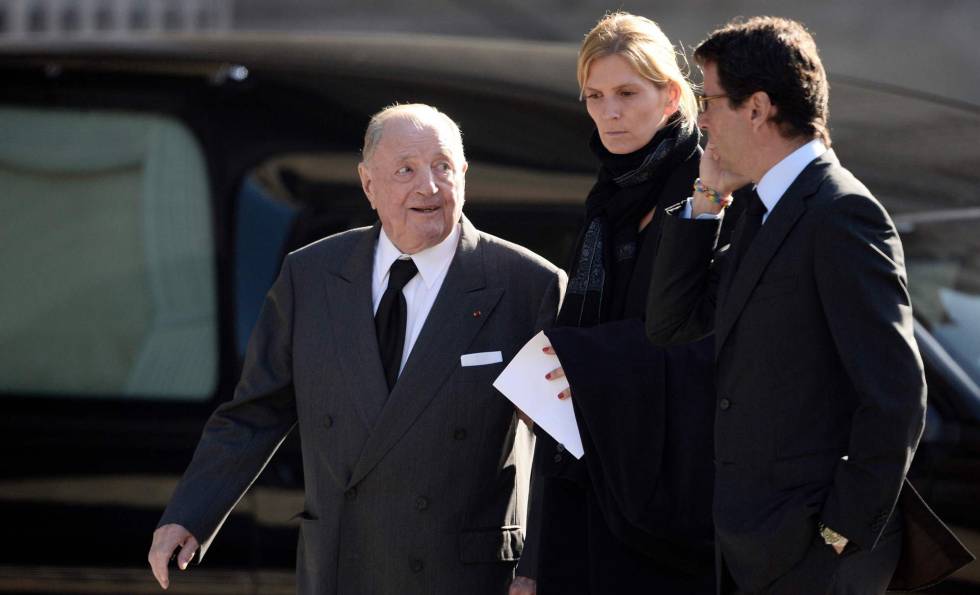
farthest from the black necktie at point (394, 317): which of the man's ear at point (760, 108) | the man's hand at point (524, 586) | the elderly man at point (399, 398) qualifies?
the man's ear at point (760, 108)

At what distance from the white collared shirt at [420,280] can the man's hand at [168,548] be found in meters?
0.60

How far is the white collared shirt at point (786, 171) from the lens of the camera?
2.46m

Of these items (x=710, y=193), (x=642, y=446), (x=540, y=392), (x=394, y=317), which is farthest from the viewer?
(x=394, y=317)

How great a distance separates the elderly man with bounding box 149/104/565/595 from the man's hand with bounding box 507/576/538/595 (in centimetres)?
9

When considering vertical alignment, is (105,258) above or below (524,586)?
above

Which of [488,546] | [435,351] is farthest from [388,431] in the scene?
[488,546]

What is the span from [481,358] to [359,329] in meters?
0.26

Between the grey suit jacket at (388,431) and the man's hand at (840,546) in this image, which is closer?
the man's hand at (840,546)

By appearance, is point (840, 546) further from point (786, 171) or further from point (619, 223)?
point (619, 223)

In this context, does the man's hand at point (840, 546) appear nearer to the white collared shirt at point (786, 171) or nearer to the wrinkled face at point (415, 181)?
the white collared shirt at point (786, 171)

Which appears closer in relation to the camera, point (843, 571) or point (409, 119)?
point (843, 571)

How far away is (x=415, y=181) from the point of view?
3.14 meters

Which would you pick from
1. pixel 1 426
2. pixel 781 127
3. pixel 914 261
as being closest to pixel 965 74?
pixel 914 261

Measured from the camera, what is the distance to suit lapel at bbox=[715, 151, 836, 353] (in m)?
2.42
